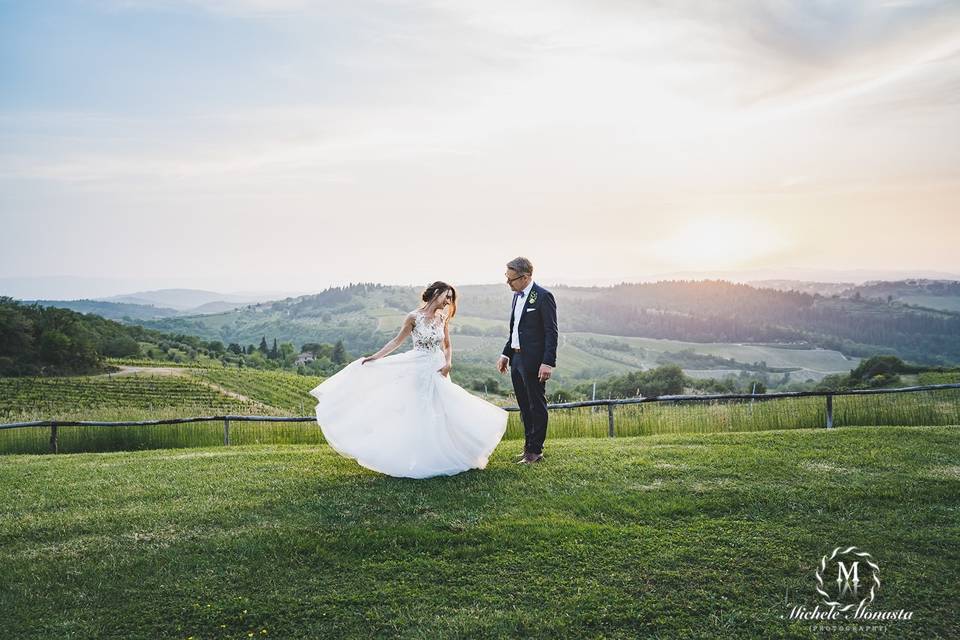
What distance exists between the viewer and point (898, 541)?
5805 mm

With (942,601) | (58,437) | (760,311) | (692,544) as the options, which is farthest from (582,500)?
(760,311)

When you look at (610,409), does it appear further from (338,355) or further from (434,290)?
(338,355)

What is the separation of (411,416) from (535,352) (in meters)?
1.80

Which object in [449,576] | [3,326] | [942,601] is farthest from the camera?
[3,326]

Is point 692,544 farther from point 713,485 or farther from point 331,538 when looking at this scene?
point 331,538

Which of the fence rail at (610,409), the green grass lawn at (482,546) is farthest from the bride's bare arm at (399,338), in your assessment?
the fence rail at (610,409)

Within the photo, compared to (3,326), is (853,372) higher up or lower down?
lower down

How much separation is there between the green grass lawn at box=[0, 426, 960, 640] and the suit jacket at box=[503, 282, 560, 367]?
1.49 metres

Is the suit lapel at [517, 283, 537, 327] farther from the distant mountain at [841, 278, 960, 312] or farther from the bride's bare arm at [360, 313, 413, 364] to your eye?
the distant mountain at [841, 278, 960, 312]

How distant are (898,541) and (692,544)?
182 cm

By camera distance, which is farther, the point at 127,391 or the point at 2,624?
the point at 127,391

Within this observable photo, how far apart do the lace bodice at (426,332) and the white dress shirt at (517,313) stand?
968 mm

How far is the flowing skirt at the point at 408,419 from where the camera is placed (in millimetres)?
7918

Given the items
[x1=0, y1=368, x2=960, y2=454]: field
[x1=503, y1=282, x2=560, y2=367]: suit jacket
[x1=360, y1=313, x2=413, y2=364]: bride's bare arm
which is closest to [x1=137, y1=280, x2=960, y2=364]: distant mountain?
[x1=0, y1=368, x2=960, y2=454]: field
